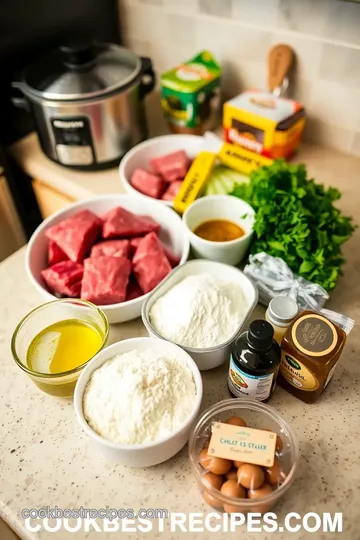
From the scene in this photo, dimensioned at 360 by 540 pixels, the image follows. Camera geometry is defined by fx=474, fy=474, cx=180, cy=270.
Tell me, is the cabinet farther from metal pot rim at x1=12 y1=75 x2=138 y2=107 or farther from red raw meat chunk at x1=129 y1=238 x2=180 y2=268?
red raw meat chunk at x1=129 y1=238 x2=180 y2=268

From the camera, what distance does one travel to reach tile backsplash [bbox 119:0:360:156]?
1032 mm

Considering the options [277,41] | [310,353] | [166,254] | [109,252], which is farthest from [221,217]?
[277,41]

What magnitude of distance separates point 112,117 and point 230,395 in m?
0.69

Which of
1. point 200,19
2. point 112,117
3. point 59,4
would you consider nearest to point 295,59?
point 200,19

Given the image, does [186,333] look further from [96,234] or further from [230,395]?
[96,234]

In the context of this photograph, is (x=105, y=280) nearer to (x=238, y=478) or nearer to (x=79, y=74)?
(x=238, y=478)

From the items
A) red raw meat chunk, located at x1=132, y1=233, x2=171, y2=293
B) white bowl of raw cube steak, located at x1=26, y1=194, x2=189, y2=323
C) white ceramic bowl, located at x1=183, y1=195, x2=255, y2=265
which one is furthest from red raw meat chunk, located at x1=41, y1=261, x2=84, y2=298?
white ceramic bowl, located at x1=183, y1=195, x2=255, y2=265

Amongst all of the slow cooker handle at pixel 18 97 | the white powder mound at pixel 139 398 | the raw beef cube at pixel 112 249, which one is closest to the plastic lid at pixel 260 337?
the white powder mound at pixel 139 398

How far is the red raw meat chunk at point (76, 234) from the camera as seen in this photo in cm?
86

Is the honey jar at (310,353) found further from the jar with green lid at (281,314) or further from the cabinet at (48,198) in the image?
the cabinet at (48,198)

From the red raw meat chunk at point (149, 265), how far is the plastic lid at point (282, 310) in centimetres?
21

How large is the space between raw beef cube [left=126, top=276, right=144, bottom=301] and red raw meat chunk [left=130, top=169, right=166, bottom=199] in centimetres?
25

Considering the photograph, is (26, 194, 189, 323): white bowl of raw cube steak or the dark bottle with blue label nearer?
the dark bottle with blue label

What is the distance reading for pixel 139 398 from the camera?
24.8 inches
